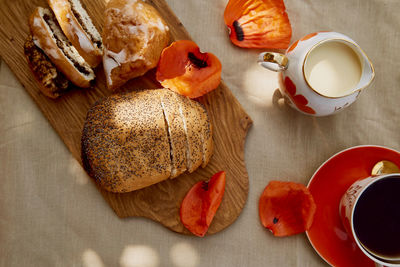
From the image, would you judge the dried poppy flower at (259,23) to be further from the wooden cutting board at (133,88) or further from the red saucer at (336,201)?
the red saucer at (336,201)

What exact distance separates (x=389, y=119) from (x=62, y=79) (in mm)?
1211

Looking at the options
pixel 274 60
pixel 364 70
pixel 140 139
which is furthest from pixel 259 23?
pixel 140 139

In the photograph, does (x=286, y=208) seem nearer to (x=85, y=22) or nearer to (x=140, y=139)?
(x=140, y=139)

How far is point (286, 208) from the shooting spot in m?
1.33

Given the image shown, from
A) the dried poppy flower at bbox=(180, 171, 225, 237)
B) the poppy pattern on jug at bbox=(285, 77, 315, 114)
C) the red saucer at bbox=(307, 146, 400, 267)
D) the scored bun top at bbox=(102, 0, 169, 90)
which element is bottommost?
the red saucer at bbox=(307, 146, 400, 267)

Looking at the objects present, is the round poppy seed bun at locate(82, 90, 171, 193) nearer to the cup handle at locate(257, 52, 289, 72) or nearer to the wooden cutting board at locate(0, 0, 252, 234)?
the wooden cutting board at locate(0, 0, 252, 234)

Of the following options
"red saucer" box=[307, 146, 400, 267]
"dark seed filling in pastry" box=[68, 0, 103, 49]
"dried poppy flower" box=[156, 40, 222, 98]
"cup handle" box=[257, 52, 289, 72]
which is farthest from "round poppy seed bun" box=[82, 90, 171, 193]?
"red saucer" box=[307, 146, 400, 267]

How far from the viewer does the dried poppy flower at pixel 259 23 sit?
4.42 ft

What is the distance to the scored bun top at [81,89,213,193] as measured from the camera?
3.89ft

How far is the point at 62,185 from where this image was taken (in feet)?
4.46

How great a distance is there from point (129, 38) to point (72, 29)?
202 mm

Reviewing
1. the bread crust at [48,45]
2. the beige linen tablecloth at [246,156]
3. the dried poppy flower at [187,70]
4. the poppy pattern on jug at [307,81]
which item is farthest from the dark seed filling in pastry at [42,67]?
the poppy pattern on jug at [307,81]

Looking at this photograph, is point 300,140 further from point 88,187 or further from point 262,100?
point 88,187

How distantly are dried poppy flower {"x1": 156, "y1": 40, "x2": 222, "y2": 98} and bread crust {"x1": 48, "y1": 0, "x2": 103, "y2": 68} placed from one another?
0.80 feet
